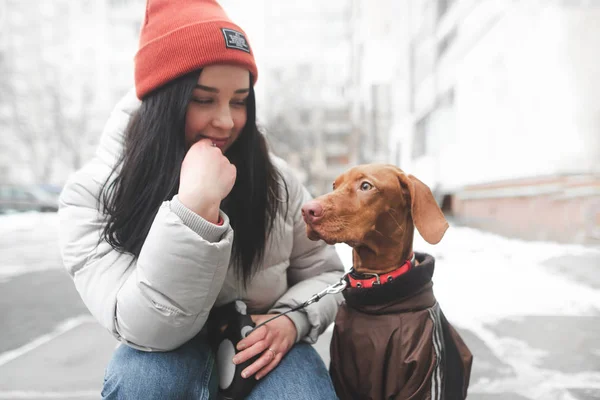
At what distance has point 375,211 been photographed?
1.06 meters

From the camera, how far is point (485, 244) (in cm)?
332

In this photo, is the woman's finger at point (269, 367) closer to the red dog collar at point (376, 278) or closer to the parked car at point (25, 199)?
the red dog collar at point (376, 278)

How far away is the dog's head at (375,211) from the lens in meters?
1.00

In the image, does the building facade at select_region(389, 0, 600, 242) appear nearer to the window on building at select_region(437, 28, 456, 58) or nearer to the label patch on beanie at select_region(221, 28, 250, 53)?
the window on building at select_region(437, 28, 456, 58)

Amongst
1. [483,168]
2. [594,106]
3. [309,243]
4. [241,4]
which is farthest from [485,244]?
[241,4]

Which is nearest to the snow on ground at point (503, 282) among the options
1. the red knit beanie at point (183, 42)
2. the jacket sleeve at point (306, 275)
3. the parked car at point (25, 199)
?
the jacket sleeve at point (306, 275)

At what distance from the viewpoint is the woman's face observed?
1034 mm

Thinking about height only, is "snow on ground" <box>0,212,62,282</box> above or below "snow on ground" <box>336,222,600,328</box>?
below

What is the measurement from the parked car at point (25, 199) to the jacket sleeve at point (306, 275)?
6.95 meters

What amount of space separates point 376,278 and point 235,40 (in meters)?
0.65

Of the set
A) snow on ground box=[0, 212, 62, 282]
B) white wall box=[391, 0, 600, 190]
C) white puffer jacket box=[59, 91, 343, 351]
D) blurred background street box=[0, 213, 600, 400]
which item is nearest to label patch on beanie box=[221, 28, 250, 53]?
white puffer jacket box=[59, 91, 343, 351]

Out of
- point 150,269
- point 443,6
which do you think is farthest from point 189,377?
point 443,6

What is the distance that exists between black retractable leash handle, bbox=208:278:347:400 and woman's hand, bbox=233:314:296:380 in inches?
0.6

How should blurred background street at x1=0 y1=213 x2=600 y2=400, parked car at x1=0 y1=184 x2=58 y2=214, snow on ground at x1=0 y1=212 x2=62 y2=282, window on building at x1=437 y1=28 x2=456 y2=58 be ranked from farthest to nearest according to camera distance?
parked car at x1=0 y1=184 x2=58 y2=214 < window on building at x1=437 y1=28 x2=456 y2=58 < snow on ground at x1=0 y1=212 x2=62 y2=282 < blurred background street at x1=0 y1=213 x2=600 y2=400
